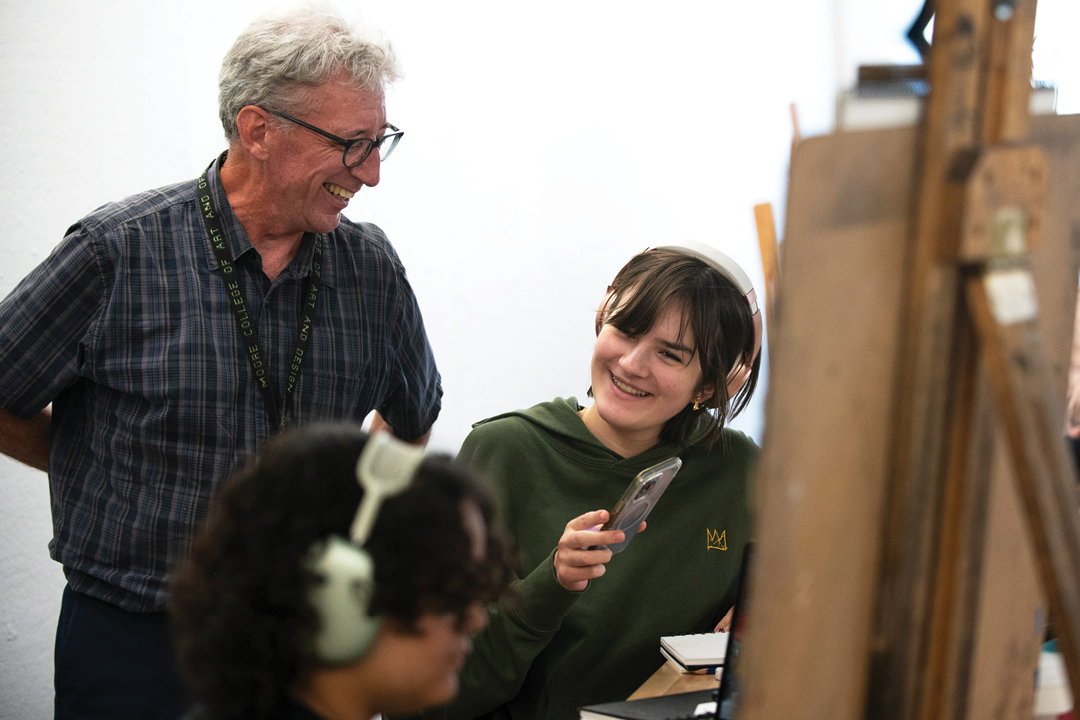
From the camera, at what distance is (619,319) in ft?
4.81

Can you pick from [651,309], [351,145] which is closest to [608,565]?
[651,309]

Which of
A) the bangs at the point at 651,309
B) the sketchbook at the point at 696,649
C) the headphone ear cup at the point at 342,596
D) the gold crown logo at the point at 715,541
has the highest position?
the bangs at the point at 651,309

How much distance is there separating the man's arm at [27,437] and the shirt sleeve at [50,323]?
0.05 meters

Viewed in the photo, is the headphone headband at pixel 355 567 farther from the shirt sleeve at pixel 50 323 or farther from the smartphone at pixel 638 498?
the shirt sleeve at pixel 50 323

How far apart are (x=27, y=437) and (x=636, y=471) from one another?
102 cm

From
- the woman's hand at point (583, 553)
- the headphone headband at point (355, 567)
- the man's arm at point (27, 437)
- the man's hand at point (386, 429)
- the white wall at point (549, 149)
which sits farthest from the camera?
the white wall at point (549, 149)

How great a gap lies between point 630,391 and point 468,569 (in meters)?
0.76

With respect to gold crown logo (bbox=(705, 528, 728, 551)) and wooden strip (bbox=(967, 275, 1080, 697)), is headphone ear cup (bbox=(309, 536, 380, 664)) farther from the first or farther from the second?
gold crown logo (bbox=(705, 528, 728, 551))

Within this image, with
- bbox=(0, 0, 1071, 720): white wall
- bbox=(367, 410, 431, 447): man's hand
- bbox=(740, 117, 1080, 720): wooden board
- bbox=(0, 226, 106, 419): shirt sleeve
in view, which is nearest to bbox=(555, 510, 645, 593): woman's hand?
bbox=(740, 117, 1080, 720): wooden board

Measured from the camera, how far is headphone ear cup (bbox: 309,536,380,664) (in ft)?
2.33

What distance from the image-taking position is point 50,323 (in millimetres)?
1315

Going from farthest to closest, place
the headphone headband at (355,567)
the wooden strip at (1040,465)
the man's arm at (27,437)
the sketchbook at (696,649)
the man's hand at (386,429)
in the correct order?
the man's hand at (386,429) < the man's arm at (27,437) < the sketchbook at (696,649) < the headphone headband at (355,567) < the wooden strip at (1040,465)

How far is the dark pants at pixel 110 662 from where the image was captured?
132 centimetres

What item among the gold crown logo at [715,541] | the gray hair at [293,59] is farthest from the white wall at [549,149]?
the gold crown logo at [715,541]
